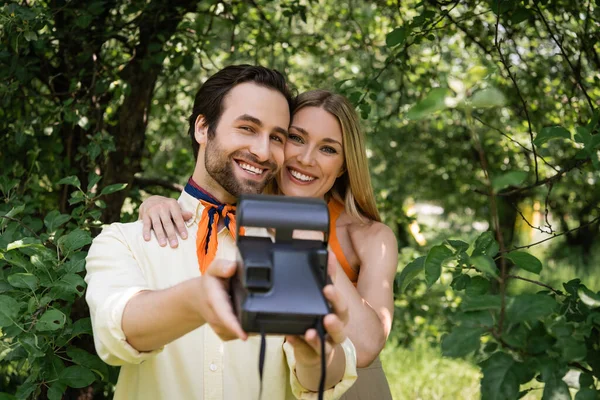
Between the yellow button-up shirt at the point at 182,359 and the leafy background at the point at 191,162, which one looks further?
the yellow button-up shirt at the point at 182,359

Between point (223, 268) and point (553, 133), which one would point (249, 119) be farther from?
point (223, 268)

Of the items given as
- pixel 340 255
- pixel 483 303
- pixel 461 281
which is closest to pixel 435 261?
pixel 461 281

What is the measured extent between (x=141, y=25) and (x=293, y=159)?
125 cm

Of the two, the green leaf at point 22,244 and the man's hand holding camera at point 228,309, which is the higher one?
the man's hand holding camera at point 228,309

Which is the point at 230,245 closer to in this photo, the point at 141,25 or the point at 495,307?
the point at 495,307

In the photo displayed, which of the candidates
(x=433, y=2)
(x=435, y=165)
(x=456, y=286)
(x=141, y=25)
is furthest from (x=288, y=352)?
(x=435, y=165)

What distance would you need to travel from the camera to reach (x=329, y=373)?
158cm

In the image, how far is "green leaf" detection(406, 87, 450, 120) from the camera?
1.32 m

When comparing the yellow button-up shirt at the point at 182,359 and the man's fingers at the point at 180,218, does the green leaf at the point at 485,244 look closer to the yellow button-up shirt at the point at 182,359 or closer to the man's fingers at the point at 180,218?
the yellow button-up shirt at the point at 182,359

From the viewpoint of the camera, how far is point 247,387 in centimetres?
197

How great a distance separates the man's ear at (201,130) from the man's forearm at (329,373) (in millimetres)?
1161

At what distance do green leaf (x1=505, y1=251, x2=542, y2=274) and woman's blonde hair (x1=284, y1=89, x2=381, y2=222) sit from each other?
119 cm

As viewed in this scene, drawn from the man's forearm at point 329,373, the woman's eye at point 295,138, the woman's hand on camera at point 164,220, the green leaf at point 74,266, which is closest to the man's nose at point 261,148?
the woman's hand on camera at point 164,220

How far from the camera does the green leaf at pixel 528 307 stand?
1363 millimetres
